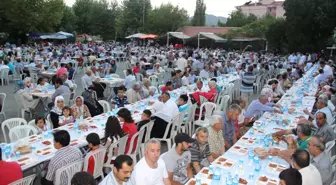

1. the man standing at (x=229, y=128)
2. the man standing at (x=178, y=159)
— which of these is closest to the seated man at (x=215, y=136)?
the man standing at (x=229, y=128)

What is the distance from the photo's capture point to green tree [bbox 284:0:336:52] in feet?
78.2

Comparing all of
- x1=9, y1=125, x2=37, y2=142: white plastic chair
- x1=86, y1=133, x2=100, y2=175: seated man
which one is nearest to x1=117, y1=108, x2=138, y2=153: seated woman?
x1=86, y1=133, x2=100, y2=175: seated man

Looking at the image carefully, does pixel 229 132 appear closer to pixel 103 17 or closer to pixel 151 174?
pixel 151 174

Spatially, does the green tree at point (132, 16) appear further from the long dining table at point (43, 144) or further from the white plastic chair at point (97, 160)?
the white plastic chair at point (97, 160)

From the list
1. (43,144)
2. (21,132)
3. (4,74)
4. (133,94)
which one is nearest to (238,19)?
(4,74)

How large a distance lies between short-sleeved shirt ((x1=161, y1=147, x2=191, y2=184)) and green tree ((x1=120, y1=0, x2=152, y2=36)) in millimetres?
42339

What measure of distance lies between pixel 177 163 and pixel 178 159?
5cm

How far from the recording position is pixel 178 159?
158 inches

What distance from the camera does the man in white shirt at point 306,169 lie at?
3.52 meters

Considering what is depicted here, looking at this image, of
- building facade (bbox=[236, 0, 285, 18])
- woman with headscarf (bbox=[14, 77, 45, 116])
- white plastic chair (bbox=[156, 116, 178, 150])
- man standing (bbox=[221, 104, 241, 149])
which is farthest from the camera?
building facade (bbox=[236, 0, 285, 18])

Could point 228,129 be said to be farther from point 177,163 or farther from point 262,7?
point 262,7

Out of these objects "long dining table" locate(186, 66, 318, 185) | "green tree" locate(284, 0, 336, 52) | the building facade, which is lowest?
"long dining table" locate(186, 66, 318, 185)

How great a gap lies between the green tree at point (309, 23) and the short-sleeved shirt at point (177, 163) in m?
23.5

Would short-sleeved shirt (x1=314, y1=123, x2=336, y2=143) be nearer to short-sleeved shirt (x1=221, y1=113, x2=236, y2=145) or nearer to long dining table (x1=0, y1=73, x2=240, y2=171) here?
short-sleeved shirt (x1=221, y1=113, x2=236, y2=145)
